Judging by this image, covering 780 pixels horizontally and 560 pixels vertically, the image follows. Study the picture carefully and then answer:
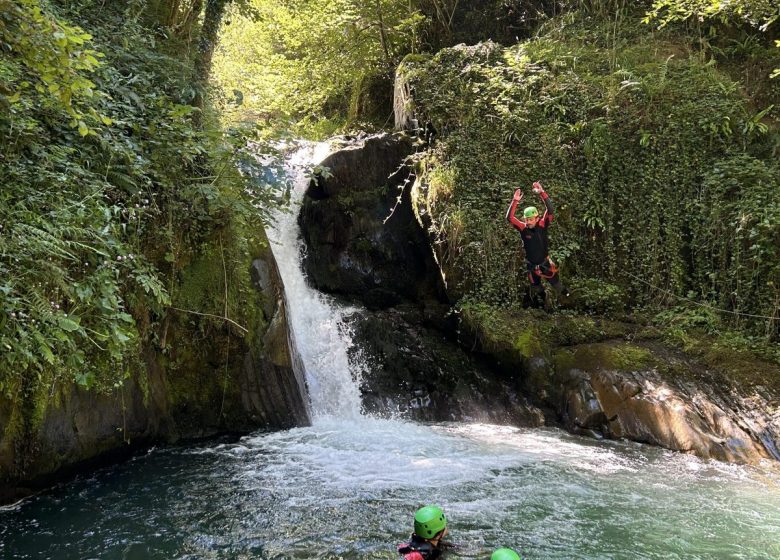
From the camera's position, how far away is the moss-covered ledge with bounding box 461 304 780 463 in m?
6.77

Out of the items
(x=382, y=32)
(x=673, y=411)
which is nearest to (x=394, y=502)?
(x=673, y=411)

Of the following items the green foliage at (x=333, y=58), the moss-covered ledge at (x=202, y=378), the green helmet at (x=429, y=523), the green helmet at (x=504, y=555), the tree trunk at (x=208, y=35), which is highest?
the green foliage at (x=333, y=58)

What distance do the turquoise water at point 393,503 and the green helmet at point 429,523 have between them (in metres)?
0.61

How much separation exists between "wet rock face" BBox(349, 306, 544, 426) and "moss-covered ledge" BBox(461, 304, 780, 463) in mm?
330

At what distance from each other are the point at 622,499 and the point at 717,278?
4992 millimetres

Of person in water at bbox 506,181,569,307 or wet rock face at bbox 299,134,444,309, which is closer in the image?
person in water at bbox 506,181,569,307

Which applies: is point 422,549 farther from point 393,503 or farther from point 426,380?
point 426,380

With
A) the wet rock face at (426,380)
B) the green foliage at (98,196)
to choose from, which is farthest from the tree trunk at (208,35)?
the wet rock face at (426,380)

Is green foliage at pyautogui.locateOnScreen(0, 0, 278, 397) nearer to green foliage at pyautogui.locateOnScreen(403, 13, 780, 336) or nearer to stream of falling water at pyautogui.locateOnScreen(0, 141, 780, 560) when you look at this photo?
stream of falling water at pyautogui.locateOnScreen(0, 141, 780, 560)

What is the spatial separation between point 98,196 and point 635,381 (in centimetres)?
717

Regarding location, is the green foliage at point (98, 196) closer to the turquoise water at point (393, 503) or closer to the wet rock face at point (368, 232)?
the turquoise water at point (393, 503)

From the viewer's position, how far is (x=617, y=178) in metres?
9.59

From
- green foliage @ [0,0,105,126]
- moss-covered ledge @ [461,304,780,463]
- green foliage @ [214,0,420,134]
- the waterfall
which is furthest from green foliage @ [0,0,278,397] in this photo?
green foliage @ [214,0,420,134]

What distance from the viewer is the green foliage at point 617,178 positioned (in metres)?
8.58
